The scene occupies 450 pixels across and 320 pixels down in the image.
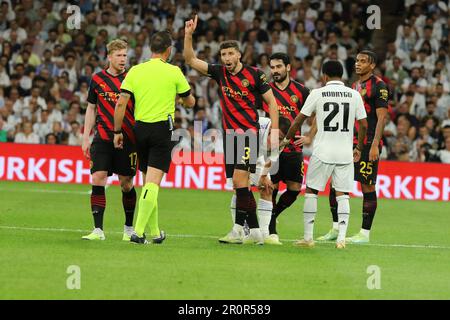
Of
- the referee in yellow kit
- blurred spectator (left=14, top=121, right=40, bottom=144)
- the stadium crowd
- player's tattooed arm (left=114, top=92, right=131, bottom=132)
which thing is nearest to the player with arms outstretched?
the referee in yellow kit

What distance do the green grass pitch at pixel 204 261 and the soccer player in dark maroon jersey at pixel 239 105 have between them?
823mm

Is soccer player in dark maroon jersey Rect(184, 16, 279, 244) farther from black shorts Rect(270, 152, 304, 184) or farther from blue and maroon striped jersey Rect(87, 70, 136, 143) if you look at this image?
blue and maroon striped jersey Rect(87, 70, 136, 143)

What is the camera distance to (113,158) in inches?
493

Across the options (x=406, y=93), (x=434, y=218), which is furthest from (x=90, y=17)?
(x=434, y=218)

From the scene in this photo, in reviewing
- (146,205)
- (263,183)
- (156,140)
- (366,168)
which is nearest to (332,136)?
(263,183)

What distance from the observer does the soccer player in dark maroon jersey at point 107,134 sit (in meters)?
12.4

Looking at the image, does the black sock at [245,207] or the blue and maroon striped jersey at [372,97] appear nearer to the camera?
the black sock at [245,207]

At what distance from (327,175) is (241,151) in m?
1.06

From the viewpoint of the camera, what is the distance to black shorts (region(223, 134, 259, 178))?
1216cm

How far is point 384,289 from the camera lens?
9477 mm

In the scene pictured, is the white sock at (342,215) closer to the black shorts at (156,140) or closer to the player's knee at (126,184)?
the black shorts at (156,140)

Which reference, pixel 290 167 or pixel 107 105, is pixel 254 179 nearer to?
pixel 290 167

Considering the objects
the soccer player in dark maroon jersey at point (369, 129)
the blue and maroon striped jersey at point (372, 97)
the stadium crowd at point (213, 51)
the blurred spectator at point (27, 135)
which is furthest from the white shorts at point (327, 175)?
the blurred spectator at point (27, 135)

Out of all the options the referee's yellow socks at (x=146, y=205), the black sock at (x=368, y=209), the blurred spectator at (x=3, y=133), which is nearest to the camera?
the referee's yellow socks at (x=146, y=205)
